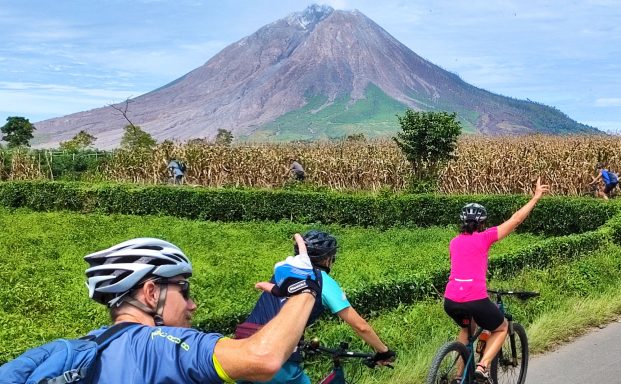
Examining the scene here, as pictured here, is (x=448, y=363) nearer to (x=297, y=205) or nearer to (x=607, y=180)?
(x=297, y=205)

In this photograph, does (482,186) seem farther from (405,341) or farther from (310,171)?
(405,341)

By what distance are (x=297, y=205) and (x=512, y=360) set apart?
52.7 feet

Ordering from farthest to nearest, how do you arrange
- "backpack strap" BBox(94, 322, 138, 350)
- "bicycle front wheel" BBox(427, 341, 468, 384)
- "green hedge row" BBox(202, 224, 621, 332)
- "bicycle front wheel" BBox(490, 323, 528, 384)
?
1. "green hedge row" BBox(202, 224, 621, 332)
2. "bicycle front wheel" BBox(490, 323, 528, 384)
3. "bicycle front wheel" BBox(427, 341, 468, 384)
4. "backpack strap" BBox(94, 322, 138, 350)

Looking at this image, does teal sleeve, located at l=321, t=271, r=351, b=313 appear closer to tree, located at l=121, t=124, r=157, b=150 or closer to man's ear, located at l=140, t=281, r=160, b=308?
man's ear, located at l=140, t=281, r=160, b=308

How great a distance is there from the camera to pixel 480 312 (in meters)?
5.31

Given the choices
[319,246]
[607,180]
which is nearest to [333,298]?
[319,246]

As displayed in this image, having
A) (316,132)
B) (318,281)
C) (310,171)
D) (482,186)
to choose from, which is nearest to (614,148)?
(482,186)

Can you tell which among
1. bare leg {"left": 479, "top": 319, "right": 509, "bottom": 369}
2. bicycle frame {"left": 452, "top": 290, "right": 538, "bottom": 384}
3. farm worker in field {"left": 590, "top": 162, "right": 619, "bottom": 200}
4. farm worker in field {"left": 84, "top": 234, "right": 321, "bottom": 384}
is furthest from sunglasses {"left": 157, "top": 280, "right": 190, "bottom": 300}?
farm worker in field {"left": 590, "top": 162, "right": 619, "bottom": 200}

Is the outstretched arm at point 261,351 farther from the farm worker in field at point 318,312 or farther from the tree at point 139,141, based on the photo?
the tree at point 139,141

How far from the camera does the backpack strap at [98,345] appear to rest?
1.88 metres

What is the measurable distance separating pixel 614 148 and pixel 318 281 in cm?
2707

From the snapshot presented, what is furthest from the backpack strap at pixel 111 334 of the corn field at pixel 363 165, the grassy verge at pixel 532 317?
the corn field at pixel 363 165

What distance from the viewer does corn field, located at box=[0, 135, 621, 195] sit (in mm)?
25734

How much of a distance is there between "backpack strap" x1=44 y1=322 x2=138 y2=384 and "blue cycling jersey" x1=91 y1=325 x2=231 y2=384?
24 millimetres
